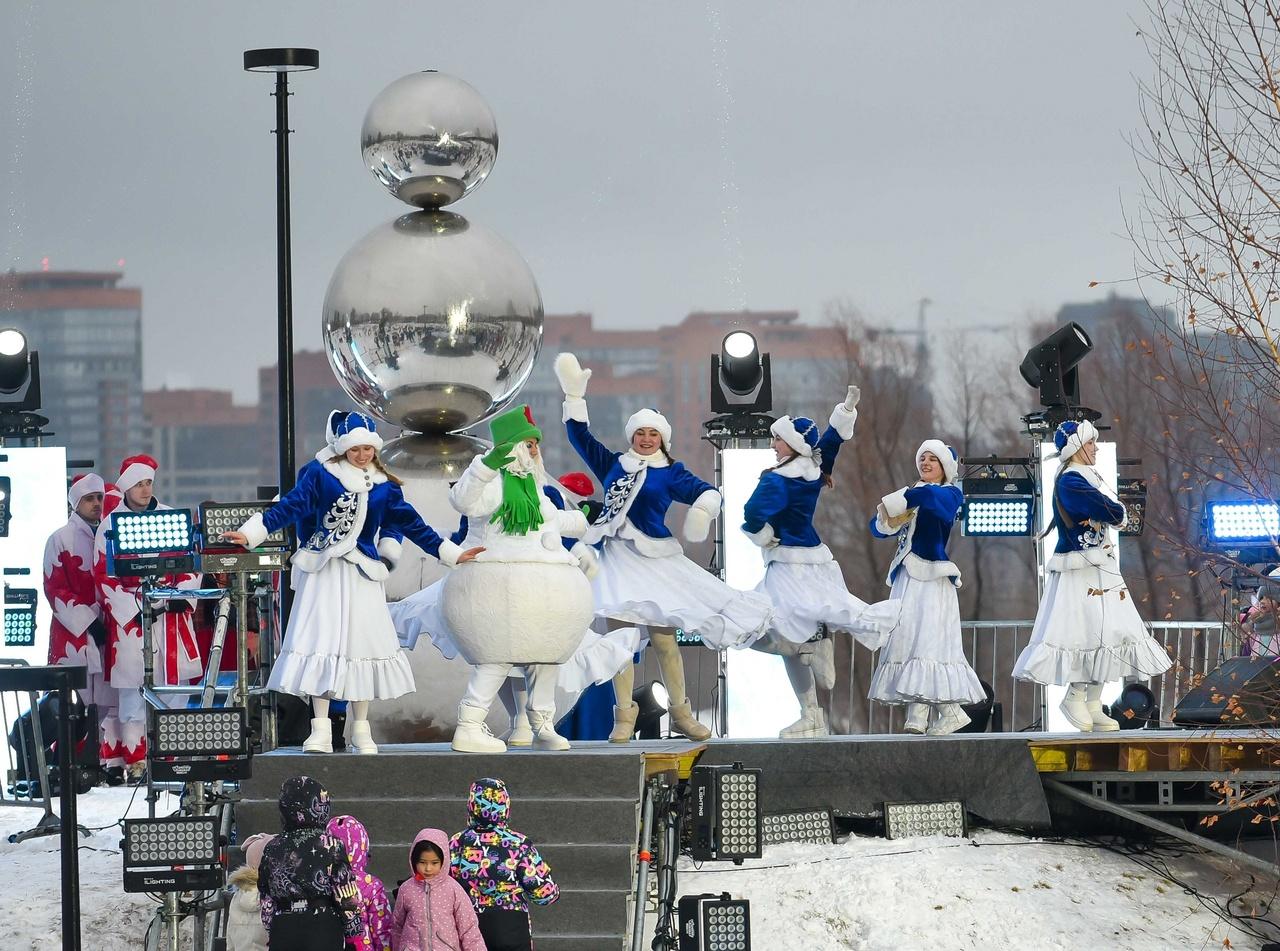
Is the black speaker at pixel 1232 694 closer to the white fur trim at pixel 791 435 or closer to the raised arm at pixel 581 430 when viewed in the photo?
the white fur trim at pixel 791 435

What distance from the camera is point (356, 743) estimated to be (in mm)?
9930

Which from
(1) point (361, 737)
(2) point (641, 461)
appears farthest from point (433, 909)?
(2) point (641, 461)

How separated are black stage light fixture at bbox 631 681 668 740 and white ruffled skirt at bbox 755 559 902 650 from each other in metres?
2.05

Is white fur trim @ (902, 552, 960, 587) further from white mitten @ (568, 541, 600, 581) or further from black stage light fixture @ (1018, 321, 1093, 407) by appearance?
black stage light fixture @ (1018, 321, 1093, 407)

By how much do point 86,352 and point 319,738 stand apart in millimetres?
23789

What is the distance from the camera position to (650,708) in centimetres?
1359

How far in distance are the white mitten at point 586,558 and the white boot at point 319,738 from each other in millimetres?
1524

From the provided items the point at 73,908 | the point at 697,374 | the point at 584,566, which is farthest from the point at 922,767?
the point at 697,374

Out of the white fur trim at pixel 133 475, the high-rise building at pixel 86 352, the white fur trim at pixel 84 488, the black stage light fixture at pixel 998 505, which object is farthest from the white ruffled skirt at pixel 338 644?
the high-rise building at pixel 86 352

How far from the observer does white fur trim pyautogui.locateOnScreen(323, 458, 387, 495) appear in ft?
32.4

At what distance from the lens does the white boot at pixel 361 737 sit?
988 cm

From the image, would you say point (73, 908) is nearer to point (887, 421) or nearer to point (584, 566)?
point (584, 566)

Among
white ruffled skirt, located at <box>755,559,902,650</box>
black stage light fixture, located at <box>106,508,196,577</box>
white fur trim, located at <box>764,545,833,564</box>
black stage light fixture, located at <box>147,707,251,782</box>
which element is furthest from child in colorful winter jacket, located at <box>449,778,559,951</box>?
white fur trim, located at <box>764,545,833,564</box>

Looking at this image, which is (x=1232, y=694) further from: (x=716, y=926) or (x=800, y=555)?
(x=716, y=926)
